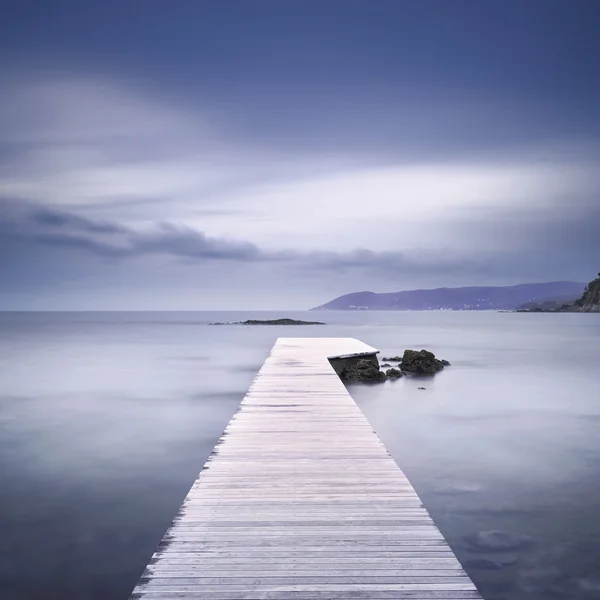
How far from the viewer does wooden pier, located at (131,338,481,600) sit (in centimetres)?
295

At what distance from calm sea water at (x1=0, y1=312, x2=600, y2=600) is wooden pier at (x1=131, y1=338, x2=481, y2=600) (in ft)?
4.47

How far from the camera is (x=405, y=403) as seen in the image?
43.3ft

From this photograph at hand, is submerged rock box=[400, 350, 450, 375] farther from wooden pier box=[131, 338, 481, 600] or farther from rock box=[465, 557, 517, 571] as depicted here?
rock box=[465, 557, 517, 571]

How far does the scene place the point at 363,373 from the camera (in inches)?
637

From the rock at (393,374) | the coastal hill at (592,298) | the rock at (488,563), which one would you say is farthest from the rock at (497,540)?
the coastal hill at (592,298)

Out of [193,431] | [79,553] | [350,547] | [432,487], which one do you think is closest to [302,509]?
[350,547]

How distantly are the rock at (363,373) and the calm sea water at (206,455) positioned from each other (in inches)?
26.3

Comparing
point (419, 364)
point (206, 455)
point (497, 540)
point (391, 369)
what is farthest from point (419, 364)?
point (497, 540)

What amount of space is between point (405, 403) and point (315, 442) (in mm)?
7614

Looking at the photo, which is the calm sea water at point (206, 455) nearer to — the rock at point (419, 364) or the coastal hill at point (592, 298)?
the rock at point (419, 364)

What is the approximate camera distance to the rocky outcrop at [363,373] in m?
16.1

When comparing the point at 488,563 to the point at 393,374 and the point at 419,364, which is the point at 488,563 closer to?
the point at 393,374

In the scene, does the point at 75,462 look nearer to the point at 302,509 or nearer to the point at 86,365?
the point at 302,509

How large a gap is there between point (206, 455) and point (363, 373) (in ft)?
25.5
